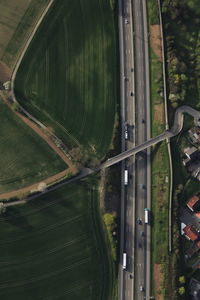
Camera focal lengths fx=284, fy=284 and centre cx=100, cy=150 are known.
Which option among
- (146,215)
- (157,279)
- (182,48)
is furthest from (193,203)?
(182,48)

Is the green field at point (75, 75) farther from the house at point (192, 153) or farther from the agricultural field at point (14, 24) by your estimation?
the house at point (192, 153)

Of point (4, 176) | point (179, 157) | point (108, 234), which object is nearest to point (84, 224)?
point (108, 234)

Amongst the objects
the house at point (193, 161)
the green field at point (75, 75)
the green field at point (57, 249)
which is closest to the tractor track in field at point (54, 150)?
the green field at point (75, 75)

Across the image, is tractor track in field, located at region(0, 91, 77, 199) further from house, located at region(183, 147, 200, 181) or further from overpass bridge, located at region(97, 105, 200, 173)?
house, located at region(183, 147, 200, 181)

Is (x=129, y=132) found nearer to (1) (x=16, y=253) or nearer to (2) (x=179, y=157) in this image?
(2) (x=179, y=157)

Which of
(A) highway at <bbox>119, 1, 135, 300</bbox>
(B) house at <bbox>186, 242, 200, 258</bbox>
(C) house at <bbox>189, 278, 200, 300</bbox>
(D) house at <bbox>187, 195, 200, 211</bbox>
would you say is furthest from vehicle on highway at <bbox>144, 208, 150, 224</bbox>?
(C) house at <bbox>189, 278, 200, 300</bbox>
